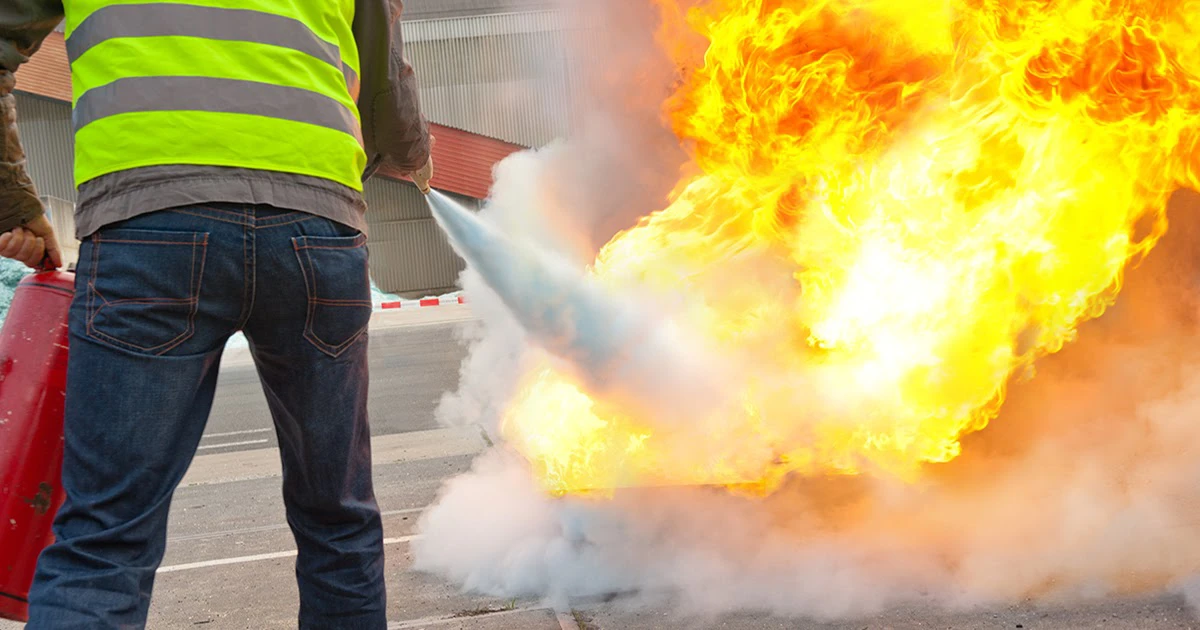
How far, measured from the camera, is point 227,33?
1924 mm

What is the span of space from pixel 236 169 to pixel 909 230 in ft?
8.31

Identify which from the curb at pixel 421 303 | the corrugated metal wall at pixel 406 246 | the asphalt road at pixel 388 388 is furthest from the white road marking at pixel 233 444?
the corrugated metal wall at pixel 406 246

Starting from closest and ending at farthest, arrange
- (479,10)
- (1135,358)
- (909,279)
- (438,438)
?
(909,279) < (1135,358) < (438,438) < (479,10)

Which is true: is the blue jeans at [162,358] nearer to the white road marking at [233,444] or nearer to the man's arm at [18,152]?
the man's arm at [18,152]

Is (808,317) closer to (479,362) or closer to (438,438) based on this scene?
(479,362)

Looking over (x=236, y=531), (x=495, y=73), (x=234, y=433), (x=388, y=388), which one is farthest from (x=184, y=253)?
(x=495, y=73)

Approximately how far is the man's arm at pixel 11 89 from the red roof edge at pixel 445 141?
1705 cm

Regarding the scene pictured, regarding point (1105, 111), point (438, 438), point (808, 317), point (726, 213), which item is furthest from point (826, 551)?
point (438, 438)

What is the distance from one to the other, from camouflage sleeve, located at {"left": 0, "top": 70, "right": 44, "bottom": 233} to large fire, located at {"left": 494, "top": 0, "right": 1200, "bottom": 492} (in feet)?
6.28

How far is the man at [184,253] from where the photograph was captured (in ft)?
6.01

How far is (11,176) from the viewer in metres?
2.13

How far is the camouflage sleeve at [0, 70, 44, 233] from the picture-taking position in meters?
2.08

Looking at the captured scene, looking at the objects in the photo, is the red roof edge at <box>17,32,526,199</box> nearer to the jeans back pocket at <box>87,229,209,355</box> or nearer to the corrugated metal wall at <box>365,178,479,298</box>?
the corrugated metal wall at <box>365,178,479,298</box>

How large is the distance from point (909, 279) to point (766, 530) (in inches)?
39.3
